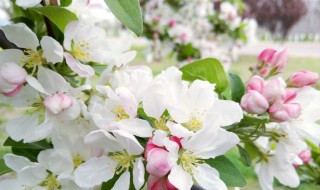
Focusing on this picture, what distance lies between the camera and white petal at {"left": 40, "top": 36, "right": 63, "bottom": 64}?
0.79 metres

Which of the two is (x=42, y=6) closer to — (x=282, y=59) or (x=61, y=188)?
(x=61, y=188)

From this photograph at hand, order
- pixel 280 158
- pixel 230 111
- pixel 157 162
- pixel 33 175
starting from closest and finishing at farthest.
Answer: pixel 157 162, pixel 230 111, pixel 33 175, pixel 280 158

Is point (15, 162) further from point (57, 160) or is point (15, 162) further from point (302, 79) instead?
point (302, 79)

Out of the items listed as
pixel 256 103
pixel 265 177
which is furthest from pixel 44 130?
pixel 265 177

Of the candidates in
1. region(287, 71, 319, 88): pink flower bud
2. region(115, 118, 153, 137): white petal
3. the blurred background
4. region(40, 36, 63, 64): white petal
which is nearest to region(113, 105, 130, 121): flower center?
region(115, 118, 153, 137): white petal

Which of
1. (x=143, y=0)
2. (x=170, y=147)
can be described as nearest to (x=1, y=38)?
(x=170, y=147)

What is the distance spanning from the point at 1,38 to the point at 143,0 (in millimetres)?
3708

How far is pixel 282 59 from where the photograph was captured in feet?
3.30

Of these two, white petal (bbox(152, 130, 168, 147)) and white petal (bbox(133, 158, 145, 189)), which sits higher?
white petal (bbox(152, 130, 168, 147))

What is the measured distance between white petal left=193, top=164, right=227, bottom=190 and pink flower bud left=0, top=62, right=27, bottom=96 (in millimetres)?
335

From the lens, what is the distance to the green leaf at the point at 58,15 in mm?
825

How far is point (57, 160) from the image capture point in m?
0.86

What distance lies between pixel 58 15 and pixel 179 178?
37cm

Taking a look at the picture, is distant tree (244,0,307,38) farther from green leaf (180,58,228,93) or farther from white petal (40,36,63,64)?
white petal (40,36,63,64)
